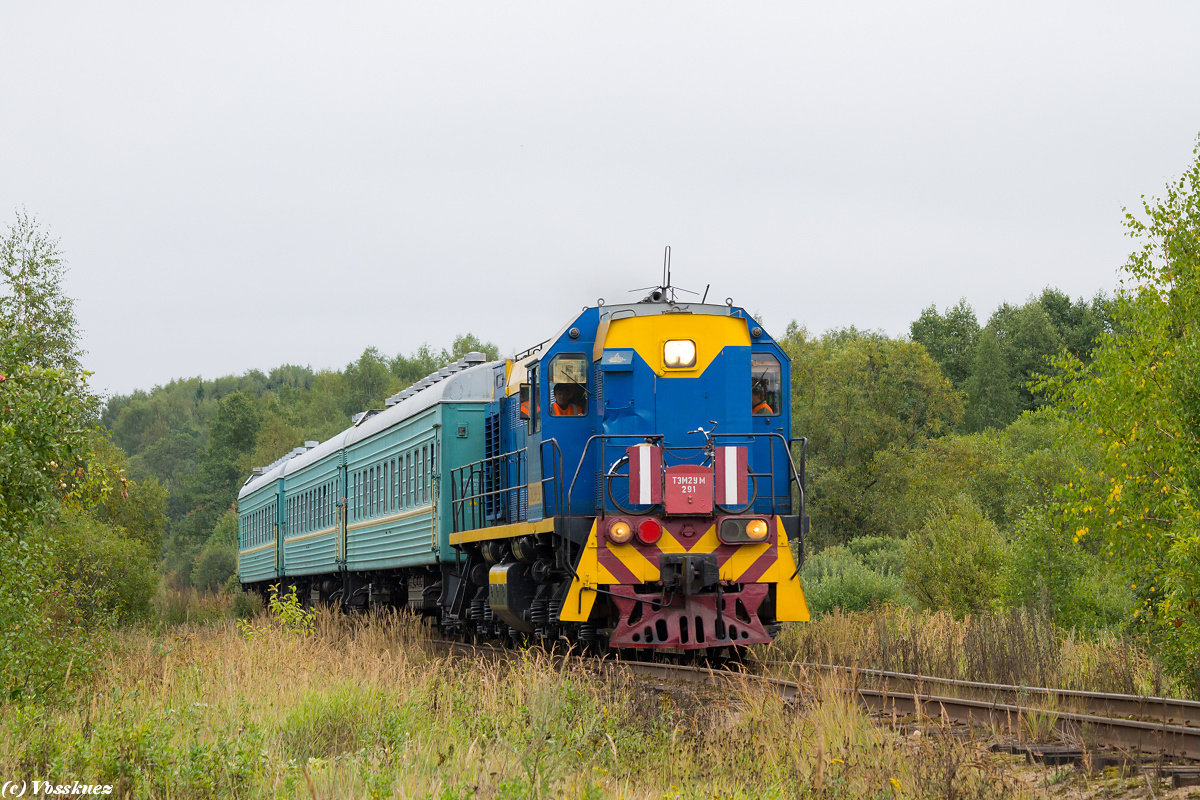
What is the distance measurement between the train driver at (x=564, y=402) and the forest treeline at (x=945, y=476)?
178 inches

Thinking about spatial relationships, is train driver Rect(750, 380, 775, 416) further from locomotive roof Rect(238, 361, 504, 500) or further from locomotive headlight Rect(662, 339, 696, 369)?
locomotive roof Rect(238, 361, 504, 500)

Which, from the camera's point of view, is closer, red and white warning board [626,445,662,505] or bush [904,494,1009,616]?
red and white warning board [626,445,662,505]

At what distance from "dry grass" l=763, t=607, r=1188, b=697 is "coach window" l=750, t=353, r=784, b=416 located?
267 centimetres

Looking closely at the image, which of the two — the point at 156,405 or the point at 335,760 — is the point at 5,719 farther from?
the point at 156,405

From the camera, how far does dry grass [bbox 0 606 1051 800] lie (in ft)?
20.2

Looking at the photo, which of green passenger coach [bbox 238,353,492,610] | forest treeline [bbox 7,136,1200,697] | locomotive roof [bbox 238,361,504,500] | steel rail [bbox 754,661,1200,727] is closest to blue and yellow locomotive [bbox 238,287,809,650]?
locomotive roof [bbox 238,361,504,500]

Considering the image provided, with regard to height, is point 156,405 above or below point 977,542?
above

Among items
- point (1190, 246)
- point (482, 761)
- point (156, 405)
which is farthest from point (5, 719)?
point (156, 405)

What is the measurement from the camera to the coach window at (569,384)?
12719 mm

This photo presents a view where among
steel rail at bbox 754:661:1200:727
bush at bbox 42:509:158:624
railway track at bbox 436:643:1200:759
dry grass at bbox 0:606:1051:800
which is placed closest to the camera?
dry grass at bbox 0:606:1051:800

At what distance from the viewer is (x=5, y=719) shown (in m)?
7.87

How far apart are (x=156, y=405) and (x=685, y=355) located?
134 metres

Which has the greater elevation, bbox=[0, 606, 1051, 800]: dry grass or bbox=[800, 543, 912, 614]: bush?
bbox=[800, 543, 912, 614]: bush

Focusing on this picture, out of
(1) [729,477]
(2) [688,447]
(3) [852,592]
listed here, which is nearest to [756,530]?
(1) [729,477]
